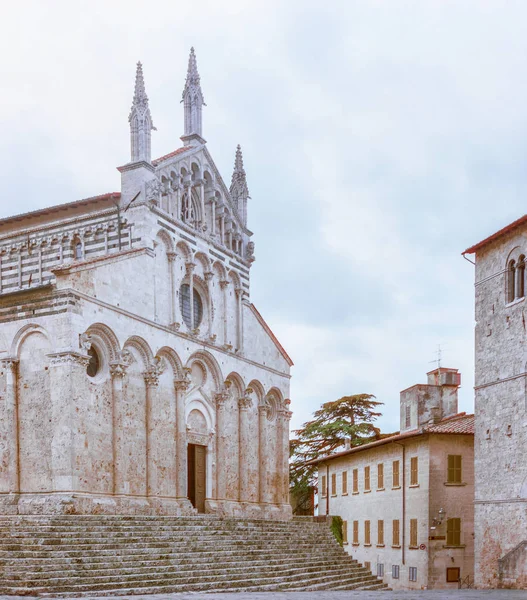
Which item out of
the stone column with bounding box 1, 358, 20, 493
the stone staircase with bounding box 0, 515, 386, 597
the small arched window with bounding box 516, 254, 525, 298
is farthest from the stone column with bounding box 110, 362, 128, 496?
the small arched window with bounding box 516, 254, 525, 298

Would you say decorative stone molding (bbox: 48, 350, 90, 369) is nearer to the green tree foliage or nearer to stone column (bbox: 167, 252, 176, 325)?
stone column (bbox: 167, 252, 176, 325)

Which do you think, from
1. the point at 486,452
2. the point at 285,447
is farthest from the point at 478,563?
the point at 285,447

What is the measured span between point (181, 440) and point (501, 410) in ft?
34.5

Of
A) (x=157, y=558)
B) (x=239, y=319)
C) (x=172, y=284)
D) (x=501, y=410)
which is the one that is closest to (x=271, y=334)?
(x=239, y=319)

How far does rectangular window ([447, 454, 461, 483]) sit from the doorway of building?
9.48m

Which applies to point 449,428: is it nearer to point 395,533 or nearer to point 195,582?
point 395,533

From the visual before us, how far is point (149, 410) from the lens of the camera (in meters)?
28.5

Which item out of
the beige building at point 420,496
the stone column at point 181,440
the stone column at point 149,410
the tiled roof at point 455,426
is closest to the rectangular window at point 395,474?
the beige building at point 420,496

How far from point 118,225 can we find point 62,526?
11720 millimetres

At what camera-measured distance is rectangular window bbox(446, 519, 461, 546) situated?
1326 inches

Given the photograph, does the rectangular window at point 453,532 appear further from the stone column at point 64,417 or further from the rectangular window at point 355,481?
the stone column at point 64,417

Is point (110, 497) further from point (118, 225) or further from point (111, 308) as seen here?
point (118, 225)

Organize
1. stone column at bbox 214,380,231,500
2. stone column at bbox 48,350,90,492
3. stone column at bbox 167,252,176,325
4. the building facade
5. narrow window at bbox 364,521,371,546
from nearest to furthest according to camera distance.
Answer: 1. stone column at bbox 48,350,90,492
2. the building facade
3. stone column at bbox 167,252,176,325
4. stone column at bbox 214,380,231,500
5. narrow window at bbox 364,521,371,546

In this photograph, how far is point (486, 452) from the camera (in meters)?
29.0
